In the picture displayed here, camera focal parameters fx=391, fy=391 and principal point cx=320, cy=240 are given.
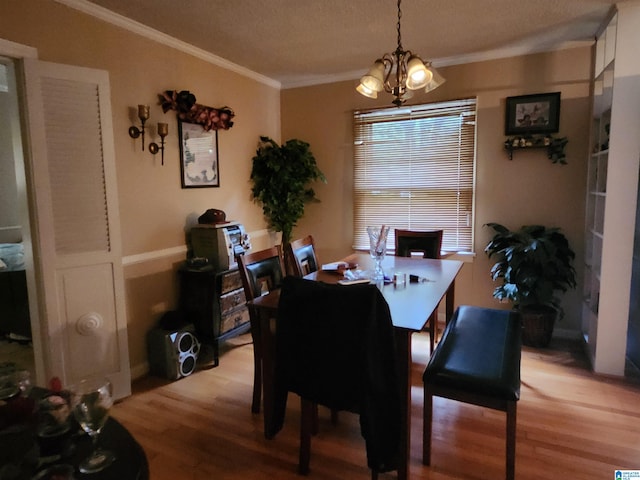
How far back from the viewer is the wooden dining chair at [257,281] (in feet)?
7.20

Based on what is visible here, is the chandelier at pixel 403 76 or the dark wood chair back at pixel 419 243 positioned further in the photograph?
the dark wood chair back at pixel 419 243

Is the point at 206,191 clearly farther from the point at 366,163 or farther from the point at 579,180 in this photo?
the point at 579,180

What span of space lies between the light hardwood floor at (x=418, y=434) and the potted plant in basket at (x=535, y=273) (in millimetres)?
467

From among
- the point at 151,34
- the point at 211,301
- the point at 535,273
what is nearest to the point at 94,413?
the point at 211,301

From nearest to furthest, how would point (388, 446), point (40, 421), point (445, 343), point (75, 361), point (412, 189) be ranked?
point (40, 421), point (388, 446), point (445, 343), point (75, 361), point (412, 189)

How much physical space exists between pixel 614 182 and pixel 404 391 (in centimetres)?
215

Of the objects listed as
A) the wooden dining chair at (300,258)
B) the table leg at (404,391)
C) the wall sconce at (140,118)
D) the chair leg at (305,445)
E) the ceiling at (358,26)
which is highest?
the ceiling at (358,26)

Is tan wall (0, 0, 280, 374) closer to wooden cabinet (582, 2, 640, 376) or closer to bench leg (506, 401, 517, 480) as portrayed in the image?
bench leg (506, 401, 517, 480)

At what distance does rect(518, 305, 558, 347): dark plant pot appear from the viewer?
3.16 meters

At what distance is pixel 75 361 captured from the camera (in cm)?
234

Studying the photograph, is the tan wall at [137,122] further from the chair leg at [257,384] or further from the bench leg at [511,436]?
the bench leg at [511,436]

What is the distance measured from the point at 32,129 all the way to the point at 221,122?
1523mm

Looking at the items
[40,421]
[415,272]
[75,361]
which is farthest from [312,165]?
[40,421]

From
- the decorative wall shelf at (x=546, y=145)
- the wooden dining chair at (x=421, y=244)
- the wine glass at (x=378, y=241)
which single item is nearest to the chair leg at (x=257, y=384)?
the wine glass at (x=378, y=241)
